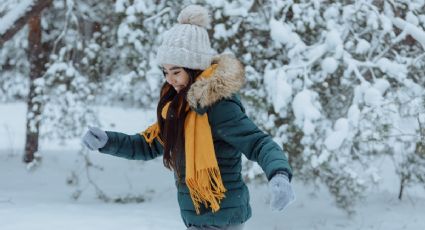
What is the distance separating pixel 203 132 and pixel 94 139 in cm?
55

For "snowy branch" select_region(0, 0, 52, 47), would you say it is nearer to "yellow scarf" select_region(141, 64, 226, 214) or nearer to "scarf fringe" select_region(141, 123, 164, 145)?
"scarf fringe" select_region(141, 123, 164, 145)

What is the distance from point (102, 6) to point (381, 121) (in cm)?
418

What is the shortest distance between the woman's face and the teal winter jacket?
0.13m

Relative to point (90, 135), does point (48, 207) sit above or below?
below

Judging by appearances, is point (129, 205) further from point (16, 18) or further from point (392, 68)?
point (392, 68)

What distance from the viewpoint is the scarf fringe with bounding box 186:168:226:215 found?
7.36ft

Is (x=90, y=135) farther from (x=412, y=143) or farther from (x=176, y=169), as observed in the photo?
(x=412, y=143)

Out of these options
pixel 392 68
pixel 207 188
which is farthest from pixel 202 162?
pixel 392 68

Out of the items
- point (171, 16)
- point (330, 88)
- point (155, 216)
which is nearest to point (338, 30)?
point (330, 88)

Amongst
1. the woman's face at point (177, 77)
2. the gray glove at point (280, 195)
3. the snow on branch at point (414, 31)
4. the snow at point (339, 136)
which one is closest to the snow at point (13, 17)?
the snow at point (339, 136)

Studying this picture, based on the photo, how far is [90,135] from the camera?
2.54m

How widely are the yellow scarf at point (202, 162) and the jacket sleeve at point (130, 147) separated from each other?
42cm

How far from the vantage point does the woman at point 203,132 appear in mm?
2213

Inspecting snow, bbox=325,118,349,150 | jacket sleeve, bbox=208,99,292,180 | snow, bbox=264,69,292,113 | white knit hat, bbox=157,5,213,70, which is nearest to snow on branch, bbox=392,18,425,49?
snow, bbox=325,118,349,150
